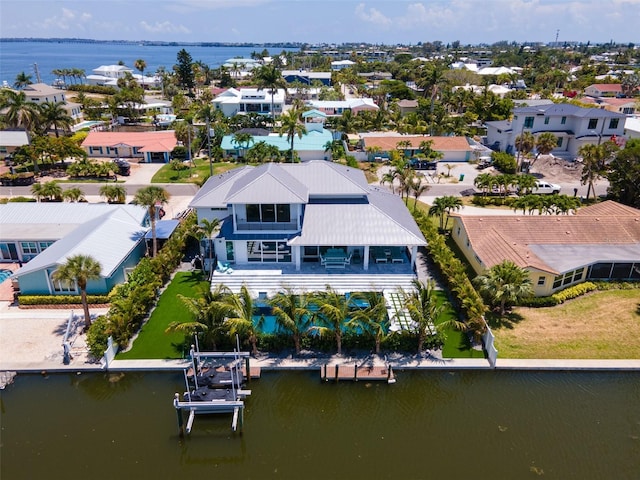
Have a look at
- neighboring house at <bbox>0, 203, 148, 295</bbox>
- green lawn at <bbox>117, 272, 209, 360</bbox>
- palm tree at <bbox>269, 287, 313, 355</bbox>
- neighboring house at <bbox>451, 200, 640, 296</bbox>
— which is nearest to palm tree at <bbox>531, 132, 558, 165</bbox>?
neighboring house at <bbox>451, 200, 640, 296</bbox>

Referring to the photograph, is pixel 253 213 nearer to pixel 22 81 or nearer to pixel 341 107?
pixel 341 107

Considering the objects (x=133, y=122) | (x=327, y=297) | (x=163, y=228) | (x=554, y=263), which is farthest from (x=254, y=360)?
(x=133, y=122)

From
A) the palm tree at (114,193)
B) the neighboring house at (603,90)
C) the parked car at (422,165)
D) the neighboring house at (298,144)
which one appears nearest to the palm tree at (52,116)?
the neighboring house at (298,144)

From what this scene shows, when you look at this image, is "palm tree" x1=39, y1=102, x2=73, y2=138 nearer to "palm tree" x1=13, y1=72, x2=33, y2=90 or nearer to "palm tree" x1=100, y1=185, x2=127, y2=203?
"palm tree" x1=100, y1=185, x2=127, y2=203

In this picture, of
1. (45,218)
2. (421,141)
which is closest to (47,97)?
(45,218)

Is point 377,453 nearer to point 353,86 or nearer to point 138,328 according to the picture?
point 138,328

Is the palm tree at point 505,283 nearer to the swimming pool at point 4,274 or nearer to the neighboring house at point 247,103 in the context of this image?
the swimming pool at point 4,274
